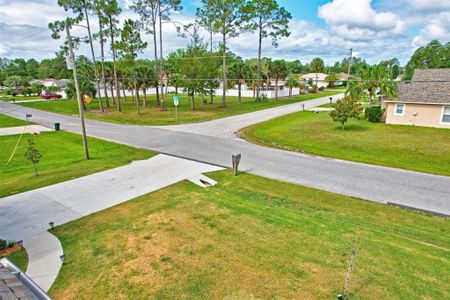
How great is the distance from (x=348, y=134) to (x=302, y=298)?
17.2m

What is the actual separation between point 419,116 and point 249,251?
22.2m

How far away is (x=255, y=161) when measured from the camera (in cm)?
1407

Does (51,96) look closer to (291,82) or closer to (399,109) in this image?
(291,82)

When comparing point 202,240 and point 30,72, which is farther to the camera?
point 30,72

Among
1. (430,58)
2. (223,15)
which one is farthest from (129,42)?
(430,58)

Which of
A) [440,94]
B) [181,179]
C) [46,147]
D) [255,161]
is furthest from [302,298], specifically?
[440,94]

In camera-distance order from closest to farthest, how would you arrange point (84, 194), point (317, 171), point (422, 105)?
point (84, 194) < point (317, 171) < point (422, 105)

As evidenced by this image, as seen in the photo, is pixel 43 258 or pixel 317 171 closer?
pixel 43 258

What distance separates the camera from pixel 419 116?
21.6 meters

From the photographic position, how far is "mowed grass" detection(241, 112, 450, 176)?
Answer: 46.1ft

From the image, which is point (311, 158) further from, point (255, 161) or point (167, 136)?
point (167, 136)

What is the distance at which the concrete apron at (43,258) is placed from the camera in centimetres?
529

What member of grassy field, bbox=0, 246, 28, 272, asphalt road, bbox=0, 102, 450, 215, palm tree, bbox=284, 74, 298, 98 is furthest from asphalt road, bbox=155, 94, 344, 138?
palm tree, bbox=284, 74, 298, 98

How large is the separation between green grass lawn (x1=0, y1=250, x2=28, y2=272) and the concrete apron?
0.07 meters
